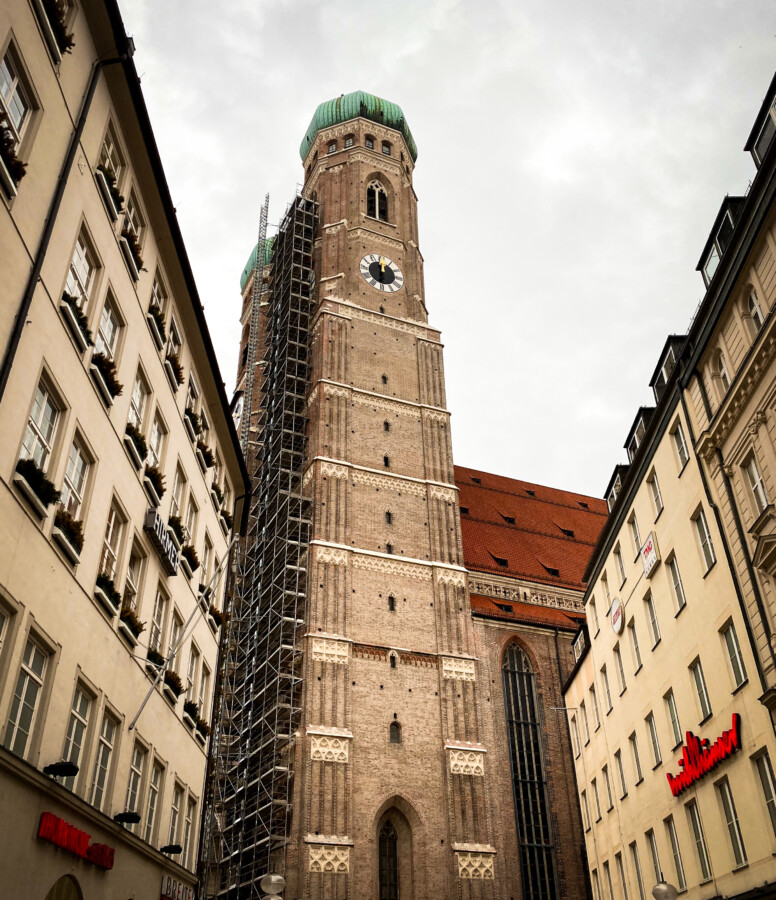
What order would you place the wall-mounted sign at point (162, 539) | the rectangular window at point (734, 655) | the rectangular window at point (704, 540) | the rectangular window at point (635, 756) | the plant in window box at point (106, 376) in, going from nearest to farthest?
the plant in window box at point (106, 376)
the wall-mounted sign at point (162, 539)
the rectangular window at point (734, 655)
the rectangular window at point (704, 540)
the rectangular window at point (635, 756)

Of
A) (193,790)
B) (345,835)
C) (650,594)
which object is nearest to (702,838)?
(650,594)

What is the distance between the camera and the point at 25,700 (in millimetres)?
10039

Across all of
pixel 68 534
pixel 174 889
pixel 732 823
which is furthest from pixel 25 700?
pixel 732 823

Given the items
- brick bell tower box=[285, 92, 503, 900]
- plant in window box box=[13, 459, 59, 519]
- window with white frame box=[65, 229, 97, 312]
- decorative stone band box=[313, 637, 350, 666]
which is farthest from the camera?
decorative stone band box=[313, 637, 350, 666]

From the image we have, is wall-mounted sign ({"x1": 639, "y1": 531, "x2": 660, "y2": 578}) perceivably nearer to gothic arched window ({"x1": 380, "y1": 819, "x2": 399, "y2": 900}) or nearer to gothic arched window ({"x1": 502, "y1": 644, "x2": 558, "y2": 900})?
gothic arched window ({"x1": 380, "y1": 819, "x2": 399, "y2": 900})

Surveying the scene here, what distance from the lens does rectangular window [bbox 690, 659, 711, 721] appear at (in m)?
16.6

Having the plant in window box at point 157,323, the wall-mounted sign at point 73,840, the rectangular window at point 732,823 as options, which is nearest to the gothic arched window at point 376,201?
the plant in window box at point 157,323

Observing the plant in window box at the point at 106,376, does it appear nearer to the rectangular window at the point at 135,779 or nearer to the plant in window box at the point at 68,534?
the plant in window box at the point at 68,534

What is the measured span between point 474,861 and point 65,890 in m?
23.8

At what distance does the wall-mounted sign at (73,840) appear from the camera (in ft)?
33.1

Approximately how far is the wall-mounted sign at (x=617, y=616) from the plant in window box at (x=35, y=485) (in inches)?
590

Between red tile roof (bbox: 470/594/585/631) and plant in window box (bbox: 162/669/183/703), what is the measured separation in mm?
24106

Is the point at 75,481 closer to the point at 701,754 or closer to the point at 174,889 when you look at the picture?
the point at 174,889

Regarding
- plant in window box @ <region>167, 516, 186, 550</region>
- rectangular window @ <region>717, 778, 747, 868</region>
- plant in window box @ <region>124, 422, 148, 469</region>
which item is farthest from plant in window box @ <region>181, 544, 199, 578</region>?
rectangular window @ <region>717, 778, 747, 868</region>
